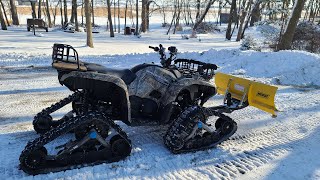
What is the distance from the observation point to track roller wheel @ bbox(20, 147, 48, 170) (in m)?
3.74

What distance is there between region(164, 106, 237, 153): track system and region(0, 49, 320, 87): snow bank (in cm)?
574

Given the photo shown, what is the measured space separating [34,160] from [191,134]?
2.14m

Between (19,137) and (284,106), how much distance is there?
5.67m

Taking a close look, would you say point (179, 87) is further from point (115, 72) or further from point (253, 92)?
point (253, 92)

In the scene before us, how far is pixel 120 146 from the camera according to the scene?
423cm

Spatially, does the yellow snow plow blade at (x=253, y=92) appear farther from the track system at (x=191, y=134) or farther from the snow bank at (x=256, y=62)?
the snow bank at (x=256, y=62)

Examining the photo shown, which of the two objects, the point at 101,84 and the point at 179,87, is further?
the point at 179,87

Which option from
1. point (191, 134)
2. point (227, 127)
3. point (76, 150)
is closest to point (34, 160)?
point (76, 150)

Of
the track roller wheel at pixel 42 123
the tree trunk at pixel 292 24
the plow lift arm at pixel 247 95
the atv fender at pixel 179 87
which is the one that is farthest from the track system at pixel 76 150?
the tree trunk at pixel 292 24

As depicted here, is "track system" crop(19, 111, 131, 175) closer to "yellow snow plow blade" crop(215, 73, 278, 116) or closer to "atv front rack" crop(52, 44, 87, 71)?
"atv front rack" crop(52, 44, 87, 71)

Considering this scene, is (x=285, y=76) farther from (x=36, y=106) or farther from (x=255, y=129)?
(x=36, y=106)

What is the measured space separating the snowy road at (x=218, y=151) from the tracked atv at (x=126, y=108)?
0.19m

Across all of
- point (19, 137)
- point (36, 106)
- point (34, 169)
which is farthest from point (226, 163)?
point (36, 106)

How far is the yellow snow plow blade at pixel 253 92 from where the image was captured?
514cm
